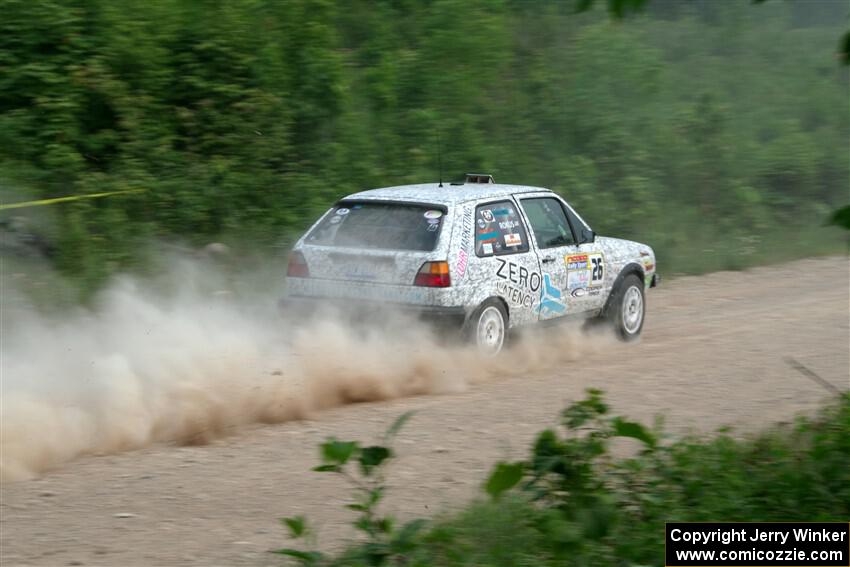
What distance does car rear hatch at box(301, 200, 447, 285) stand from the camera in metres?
9.29

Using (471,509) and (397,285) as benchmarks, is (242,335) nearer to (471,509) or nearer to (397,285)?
(397,285)

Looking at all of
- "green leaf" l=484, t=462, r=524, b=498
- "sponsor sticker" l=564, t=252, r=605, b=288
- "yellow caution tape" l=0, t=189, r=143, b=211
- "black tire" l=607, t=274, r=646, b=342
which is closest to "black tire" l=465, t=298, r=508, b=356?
"sponsor sticker" l=564, t=252, r=605, b=288

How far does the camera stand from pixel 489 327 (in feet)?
31.6

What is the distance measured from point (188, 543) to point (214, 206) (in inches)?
326

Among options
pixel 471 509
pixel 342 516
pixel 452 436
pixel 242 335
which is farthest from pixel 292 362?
pixel 471 509

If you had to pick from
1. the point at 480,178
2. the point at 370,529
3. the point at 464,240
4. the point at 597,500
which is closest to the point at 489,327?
the point at 464,240

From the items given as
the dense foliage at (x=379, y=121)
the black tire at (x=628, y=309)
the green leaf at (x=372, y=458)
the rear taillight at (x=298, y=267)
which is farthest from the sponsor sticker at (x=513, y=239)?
the green leaf at (x=372, y=458)

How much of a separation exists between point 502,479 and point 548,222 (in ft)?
19.2

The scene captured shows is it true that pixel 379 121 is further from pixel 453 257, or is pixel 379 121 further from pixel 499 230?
pixel 453 257

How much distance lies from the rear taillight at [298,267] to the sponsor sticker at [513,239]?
182 centimetres

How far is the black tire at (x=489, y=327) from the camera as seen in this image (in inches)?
369

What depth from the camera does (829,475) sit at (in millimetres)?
5535

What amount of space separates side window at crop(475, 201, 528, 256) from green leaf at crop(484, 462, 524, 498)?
15.6ft

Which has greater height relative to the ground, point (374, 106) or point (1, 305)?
point (374, 106)
